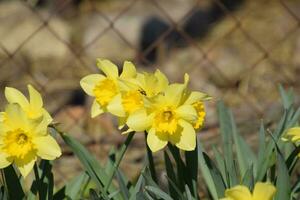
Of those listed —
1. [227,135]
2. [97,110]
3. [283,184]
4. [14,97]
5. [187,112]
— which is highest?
[14,97]

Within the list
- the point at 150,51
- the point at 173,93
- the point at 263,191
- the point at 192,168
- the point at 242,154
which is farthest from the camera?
the point at 150,51

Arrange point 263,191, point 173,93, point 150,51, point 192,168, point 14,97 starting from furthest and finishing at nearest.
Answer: point 150,51, point 192,168, point 14,97, point 173,93, point 263,191

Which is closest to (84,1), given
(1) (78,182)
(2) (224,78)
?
(2) (224,78)

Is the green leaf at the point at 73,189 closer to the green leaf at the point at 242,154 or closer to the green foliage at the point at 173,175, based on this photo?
the green foliage at the point at 173,175

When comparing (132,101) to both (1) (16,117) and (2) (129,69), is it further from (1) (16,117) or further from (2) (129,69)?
(1) (16,117)

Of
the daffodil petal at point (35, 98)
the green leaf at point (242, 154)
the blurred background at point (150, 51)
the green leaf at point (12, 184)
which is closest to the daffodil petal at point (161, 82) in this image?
the daffodil petal at point (35, 98)

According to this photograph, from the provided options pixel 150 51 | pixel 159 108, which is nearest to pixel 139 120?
pixel 159 108

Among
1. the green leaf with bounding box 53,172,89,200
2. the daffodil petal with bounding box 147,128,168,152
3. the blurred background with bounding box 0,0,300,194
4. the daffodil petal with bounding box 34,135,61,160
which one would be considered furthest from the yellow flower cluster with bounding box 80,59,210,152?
the blurred background with bounding box 0,0,300,194

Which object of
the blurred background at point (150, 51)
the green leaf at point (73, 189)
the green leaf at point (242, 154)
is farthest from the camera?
the blurred background at point (150, 51)
